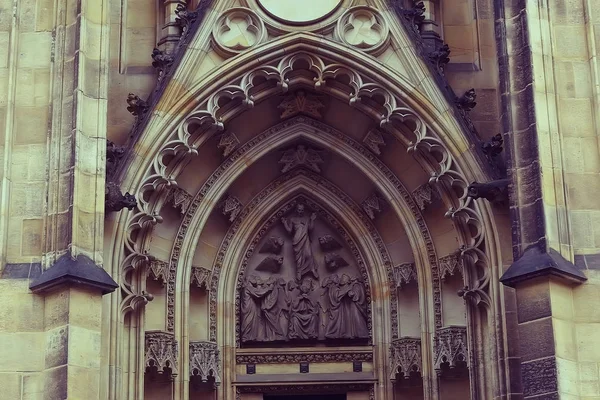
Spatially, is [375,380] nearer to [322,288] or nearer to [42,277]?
[322,288]

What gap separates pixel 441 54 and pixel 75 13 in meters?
3.84

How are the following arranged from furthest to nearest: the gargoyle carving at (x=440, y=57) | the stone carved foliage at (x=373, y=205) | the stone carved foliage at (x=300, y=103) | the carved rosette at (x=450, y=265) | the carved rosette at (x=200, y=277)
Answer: the stone carved foliage at (x=373, y=205) → the stone carved foliage at (x=300, y=103) → the carved rosette at (x=200, y=277) → the gargoyle carving at (x=440, y=57) → the carved rosette at (x=450, y=265)

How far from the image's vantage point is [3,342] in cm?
1416

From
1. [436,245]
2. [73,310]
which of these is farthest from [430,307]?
[73,310]

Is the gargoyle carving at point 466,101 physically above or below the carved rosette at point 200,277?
above

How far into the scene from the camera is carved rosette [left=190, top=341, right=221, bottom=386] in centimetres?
1598

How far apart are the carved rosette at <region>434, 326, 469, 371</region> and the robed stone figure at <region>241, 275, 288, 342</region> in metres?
1.75

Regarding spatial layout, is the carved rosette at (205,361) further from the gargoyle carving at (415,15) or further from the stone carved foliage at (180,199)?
the gargoyle carving at (415,15)

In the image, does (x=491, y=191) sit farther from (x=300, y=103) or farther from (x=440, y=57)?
(x=300, y=103)

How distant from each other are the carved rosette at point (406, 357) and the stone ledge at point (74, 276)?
136 inches

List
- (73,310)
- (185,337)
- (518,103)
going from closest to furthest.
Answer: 1. (73,310)
2. (518,103)
3. (185,337)

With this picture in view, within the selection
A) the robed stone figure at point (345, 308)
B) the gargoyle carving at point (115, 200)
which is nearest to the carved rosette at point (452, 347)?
the robed stone figure at point (345, 308)

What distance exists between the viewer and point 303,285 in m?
16.8

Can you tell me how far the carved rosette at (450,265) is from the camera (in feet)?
52.5
